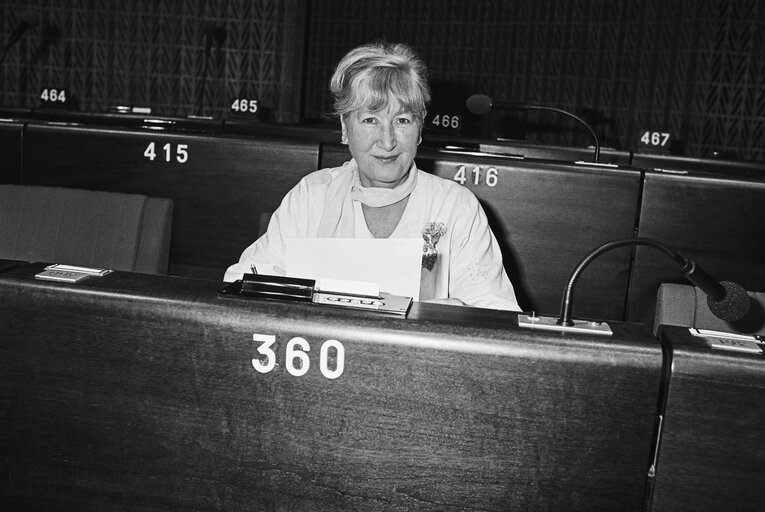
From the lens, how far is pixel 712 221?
102 inches

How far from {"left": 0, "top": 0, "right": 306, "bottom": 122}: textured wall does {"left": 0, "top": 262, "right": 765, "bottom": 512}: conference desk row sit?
20.4 feet

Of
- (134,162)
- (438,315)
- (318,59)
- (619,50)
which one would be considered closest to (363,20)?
(318,59)

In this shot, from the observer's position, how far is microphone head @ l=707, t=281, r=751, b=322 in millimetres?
1075

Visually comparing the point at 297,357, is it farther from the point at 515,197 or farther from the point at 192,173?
the point at 192,173

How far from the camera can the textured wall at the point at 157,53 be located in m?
7.13

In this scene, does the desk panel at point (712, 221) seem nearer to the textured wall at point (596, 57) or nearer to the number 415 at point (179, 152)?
the number 415 at point (179, 152)

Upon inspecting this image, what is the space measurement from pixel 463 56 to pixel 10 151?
443cm

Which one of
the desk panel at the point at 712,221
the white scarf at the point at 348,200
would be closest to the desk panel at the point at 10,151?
the white scarf at the point at 348,200

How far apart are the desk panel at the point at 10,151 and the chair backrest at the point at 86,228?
59 centimetres

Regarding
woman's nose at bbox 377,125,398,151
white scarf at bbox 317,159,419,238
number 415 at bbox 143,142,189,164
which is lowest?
white scarf at bbox 317,159,419,238

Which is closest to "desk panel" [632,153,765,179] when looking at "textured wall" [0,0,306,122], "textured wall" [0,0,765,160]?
"textured wall" [0,0,765,160]

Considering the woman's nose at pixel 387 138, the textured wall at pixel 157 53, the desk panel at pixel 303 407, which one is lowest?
the desk panel at pixel 303 407

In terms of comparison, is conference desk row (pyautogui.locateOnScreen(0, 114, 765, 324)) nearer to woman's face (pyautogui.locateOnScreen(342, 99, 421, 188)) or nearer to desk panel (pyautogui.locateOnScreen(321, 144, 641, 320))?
desk panel (pyautogui.locateOnScreen(321, 144, 641, 320))

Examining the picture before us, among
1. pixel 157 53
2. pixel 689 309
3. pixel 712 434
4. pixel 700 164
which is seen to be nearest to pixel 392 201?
pixel 689 309
